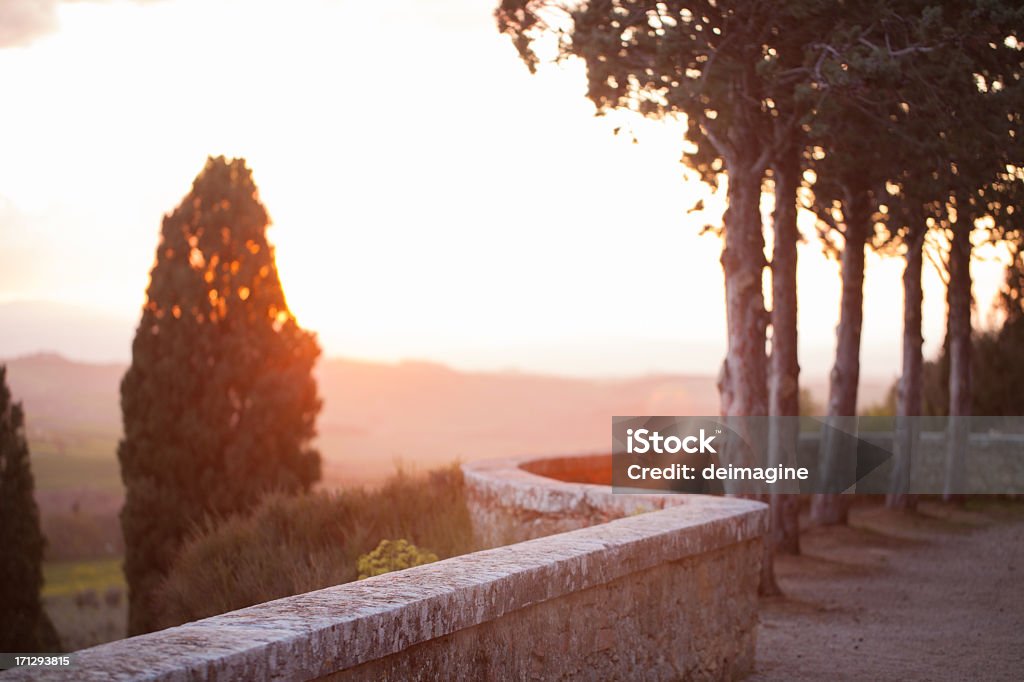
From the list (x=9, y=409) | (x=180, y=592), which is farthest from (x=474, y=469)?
(x=9, y=409)

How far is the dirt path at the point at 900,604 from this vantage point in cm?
699

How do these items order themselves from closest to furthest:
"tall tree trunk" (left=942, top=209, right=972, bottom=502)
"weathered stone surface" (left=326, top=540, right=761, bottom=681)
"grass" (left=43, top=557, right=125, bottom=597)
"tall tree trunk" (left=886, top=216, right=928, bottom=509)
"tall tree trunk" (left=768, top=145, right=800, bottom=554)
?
"weathered stone surface" (left=326, top=540, right=761, bottom=681), "tall tree trunk" (left=768, top=145, right=800, bottom=554), "tall tree trunk" (left=886, top=216, right=928, bottom=509), "tall tree trunk" (left=942, top=209, right=972, bottom=502), "grass" (left=43, top=557, right=125, bottom=597)

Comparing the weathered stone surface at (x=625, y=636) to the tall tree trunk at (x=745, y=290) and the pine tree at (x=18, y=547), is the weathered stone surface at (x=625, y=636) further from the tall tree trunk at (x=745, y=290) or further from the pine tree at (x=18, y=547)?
the pine tree at (x=18, y=547)

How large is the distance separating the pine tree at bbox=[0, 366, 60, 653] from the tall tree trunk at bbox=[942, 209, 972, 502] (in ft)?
45.6

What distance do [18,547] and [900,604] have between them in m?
10.8

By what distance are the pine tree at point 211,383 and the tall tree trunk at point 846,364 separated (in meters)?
7.63

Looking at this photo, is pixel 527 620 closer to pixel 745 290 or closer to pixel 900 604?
pixel 745 290

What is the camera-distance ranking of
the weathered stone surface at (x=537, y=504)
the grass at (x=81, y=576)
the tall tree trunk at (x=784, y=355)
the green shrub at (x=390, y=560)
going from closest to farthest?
the green shrub at (x=390, y=560) < the weathered stone surface at (x=537, y=504) < the tall tree trunk at (x=784, y=355) < the grass at (x=81, y=576)

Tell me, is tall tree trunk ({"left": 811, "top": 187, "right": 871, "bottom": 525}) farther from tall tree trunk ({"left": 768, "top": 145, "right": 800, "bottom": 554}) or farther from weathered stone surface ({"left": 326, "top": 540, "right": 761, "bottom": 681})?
weathered stone surface ({"left": 326, "top": 540, "right": 761, "bottom": 681})

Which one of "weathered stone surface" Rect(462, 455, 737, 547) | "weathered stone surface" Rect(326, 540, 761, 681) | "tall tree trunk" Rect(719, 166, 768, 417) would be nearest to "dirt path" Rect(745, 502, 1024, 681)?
"weathered stone surface" Rect(326, 540, 761, 681)

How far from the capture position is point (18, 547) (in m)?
12.9

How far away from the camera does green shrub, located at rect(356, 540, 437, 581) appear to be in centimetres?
686

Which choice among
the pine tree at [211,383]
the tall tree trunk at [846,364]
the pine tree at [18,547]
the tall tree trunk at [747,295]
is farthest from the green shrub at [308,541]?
the tall tree trunk at [846,364]

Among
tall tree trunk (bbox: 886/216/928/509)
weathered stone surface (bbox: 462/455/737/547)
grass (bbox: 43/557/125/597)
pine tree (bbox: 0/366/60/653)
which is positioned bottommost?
grass (bbox: 43/557/125/597)
